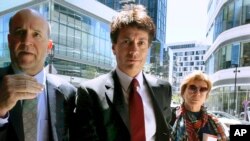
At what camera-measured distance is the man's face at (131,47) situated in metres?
1.05

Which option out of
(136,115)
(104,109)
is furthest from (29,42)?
(136,115)

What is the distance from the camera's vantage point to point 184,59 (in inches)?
76.0

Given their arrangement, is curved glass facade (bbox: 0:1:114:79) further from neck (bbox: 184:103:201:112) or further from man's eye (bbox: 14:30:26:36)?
neck (bbox: 184:103:201:112)

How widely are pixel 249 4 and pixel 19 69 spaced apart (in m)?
2.08

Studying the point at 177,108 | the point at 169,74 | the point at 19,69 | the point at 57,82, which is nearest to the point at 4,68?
the point at 19,69

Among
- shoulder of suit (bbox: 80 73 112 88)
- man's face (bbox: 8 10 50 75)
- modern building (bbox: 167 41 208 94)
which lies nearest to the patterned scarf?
modern building (bbox: 167 41 208 94)

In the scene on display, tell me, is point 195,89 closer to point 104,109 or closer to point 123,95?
point 123,95

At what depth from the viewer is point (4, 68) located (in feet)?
3.25

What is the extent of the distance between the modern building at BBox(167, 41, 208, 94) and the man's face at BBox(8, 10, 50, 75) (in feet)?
3.18

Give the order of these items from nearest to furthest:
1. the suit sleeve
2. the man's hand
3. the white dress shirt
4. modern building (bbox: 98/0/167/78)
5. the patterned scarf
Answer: the man's hand
the suit sleeve
the white dress shirt
the patterned scarf
modern building (bbox: 98/0/167/78)

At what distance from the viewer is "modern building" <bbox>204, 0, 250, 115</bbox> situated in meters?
2.06

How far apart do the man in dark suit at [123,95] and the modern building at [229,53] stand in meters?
0.90

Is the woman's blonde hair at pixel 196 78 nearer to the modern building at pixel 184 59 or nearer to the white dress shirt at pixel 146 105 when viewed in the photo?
the modern building at pixel 184 59

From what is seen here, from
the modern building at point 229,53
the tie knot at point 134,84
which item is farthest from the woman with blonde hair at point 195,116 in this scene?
the tie knot at point 134,84
